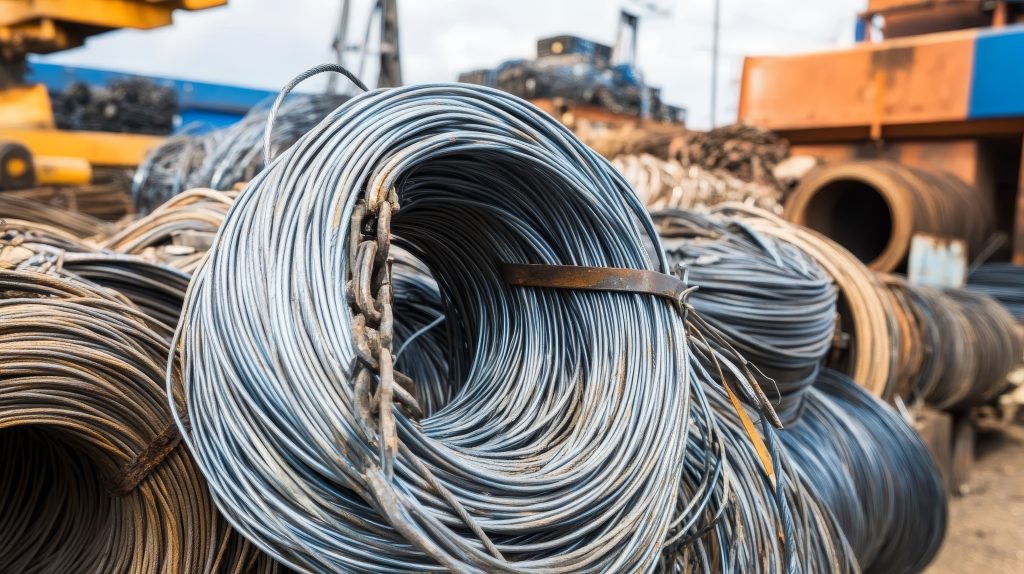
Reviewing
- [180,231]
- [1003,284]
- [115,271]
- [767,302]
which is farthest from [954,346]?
[115,271]

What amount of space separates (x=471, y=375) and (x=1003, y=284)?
17.0ft

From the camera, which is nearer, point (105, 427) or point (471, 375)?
point (105, 427)

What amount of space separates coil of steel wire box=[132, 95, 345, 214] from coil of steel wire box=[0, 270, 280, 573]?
2031 millimetres

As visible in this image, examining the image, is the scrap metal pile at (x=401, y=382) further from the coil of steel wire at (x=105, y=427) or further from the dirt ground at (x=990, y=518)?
the dirt ground at (x=990, y=518)

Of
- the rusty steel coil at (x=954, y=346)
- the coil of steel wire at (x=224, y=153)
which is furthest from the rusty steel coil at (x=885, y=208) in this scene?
the coil of steel wire at (x=224, y=153)

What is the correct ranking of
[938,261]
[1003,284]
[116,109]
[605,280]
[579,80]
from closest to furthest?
[605,280]
[938,261]
[1003,284]
[116,109]
[579,80]

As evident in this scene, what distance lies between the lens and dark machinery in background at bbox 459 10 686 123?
952 centimetres

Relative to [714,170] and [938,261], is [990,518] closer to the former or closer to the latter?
[938,261]

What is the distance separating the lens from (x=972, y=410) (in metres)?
4.25

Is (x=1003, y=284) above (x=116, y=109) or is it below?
below

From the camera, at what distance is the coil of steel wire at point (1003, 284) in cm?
521

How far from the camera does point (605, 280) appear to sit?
1416 millimetres

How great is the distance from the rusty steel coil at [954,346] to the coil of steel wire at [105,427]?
118 inches

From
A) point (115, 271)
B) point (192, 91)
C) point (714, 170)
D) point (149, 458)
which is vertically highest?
point (192, 91)
